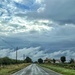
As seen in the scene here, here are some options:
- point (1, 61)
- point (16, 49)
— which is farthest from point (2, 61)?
point (16, 49)

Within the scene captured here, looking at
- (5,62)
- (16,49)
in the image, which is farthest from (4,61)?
(16,49)

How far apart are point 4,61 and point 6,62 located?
4.04 m

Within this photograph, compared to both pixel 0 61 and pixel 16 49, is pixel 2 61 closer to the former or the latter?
pixel 0 61

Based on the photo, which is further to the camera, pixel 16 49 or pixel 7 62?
pixel 7 62

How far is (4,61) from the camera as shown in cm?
18262

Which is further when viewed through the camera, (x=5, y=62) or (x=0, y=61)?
(x=5, y=62)

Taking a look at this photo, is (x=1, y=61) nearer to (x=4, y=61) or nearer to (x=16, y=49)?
(x=4, y=61)

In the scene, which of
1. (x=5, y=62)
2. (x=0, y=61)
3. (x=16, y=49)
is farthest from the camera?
(x=5, y=62)

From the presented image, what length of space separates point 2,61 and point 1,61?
3647 millimetres

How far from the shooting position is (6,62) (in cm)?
18638

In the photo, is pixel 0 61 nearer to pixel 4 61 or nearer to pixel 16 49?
pixel 4 61

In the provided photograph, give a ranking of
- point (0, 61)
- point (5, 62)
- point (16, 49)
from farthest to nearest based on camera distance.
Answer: point (5, 62)
point (0, 61)
point (16, 49)

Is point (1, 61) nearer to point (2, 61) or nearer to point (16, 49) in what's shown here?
point (2, 61)

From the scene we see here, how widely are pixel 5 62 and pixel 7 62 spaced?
17.1 feet
